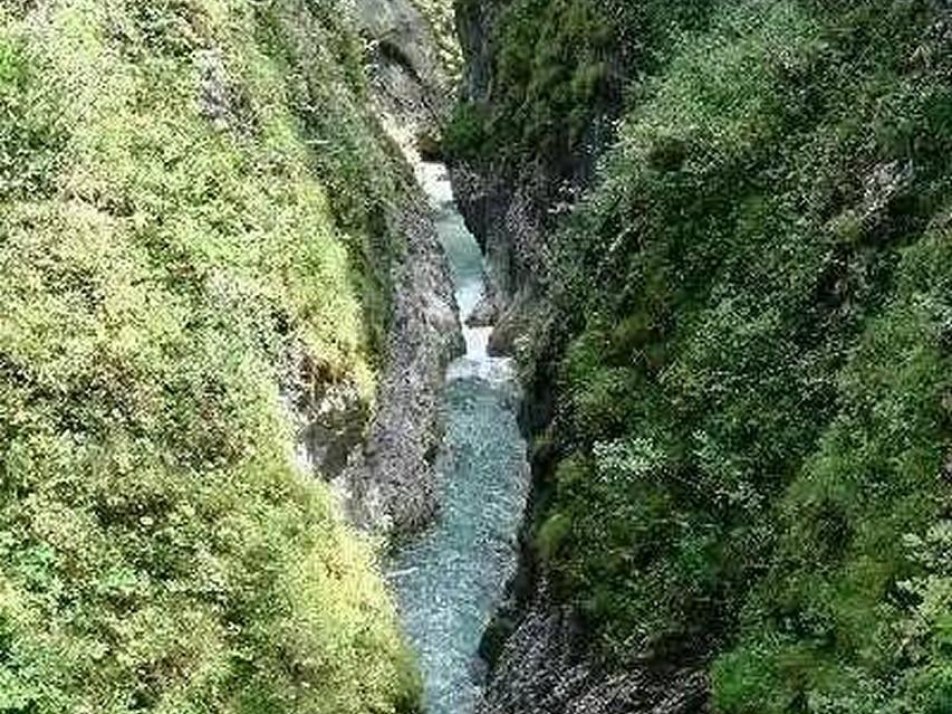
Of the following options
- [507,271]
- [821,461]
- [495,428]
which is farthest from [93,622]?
[507,271]

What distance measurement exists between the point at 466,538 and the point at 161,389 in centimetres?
1325

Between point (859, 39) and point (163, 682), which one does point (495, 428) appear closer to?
point (859, 39)

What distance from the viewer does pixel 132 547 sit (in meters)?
18.2

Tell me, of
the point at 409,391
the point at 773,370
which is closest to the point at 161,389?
the point at 773,370

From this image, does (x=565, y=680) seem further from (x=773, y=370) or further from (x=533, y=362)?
(x=533, y=362)

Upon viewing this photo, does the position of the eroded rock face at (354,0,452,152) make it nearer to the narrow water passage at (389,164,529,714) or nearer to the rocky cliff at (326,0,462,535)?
the rocky cliff at (326,0,462,535)

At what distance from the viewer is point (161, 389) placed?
2002cm

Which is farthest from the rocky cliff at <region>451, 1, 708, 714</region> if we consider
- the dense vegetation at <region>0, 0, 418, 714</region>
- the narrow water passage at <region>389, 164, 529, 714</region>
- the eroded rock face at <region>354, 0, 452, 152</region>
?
the eroded rock face at <region>354, 0, 452, 152</region>

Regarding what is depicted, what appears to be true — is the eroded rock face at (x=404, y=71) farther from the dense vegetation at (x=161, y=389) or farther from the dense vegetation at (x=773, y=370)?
the dense vegetation at (x=161, y=389)

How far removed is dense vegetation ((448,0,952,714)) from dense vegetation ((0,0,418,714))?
420 centimetres

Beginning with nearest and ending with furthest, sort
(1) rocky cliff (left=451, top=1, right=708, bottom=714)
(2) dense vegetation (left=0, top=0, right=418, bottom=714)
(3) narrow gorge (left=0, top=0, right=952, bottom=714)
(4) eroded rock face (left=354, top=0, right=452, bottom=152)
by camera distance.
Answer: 1. (3) narrow gorge (left=0, top=0, right=952, bottom=714)
2. (2) dense vegetation (left=0, top=0, right=418, bottom=714)
3. (1) rocky cliff (left=451, top=1, right=708, bottom=714)
4. (4) eroded rock face (left=354, top=0, right=452, bottom=152)

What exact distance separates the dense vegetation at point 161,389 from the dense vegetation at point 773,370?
4.20m

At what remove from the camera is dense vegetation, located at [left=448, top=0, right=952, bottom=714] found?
1490 cm

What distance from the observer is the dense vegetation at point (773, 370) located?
48.9 ft
